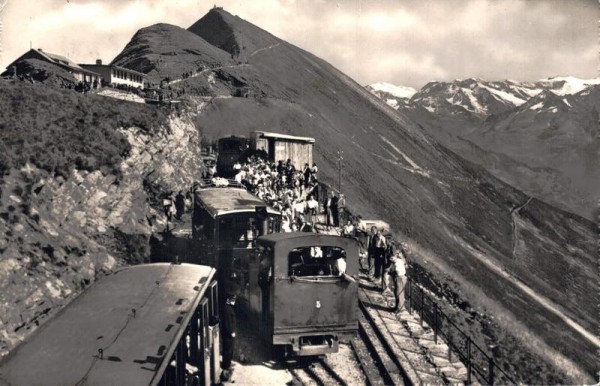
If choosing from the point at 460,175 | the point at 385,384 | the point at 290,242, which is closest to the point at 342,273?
the point at 290,242

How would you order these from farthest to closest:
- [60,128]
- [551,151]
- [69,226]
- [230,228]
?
[551,151]
[60,128]
[69,226]
[230,228]

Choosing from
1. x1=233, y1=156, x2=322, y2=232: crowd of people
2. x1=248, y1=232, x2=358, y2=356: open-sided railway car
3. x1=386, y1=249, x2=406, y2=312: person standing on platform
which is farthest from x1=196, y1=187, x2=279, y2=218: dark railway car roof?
x1=386, y1=249, x2=406, y2=312: person standing on platform

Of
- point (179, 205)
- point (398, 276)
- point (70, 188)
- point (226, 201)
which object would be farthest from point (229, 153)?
point (398, 276)

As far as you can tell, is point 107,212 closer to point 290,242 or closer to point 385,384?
point 290,242

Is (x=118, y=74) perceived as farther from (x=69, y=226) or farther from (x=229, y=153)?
(x=69, y=226)

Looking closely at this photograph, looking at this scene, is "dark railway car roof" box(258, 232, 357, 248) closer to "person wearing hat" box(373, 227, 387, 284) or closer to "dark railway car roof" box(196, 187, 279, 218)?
A: "dark railway car roof" box(196, 187, 279, 218)
